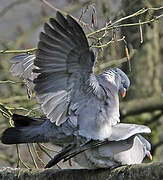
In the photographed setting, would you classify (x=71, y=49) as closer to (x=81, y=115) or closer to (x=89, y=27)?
(x=81, y=115)

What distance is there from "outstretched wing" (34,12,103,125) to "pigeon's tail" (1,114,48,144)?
21 cm

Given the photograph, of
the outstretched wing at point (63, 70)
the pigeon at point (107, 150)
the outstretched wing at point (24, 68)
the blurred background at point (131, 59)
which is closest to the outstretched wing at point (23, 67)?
the outstretched wing at point (24, 68)

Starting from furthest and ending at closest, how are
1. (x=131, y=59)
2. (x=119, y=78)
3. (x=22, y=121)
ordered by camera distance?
(x=131, y=59)
(x=119, y=78)
(x=22, y=121)

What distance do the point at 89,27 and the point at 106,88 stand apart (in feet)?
2.15

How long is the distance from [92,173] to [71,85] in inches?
23.6

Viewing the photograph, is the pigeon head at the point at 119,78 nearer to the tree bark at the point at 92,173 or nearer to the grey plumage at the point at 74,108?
the grey plumage at the point at 74,108

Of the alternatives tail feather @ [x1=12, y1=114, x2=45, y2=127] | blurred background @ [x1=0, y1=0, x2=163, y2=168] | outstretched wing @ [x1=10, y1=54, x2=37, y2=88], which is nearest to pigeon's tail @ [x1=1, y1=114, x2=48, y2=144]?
tail feather @ [x1=12, y1=114, x2=45, y2=127]

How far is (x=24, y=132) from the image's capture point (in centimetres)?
375

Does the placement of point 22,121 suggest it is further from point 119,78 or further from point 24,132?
point 119,78

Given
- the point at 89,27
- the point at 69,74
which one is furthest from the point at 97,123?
the point at 89,27

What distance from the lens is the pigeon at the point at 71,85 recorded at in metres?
3.47

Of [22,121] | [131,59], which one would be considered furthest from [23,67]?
[131,59]

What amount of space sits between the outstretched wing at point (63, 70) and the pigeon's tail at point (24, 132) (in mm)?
211

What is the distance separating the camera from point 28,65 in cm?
439
